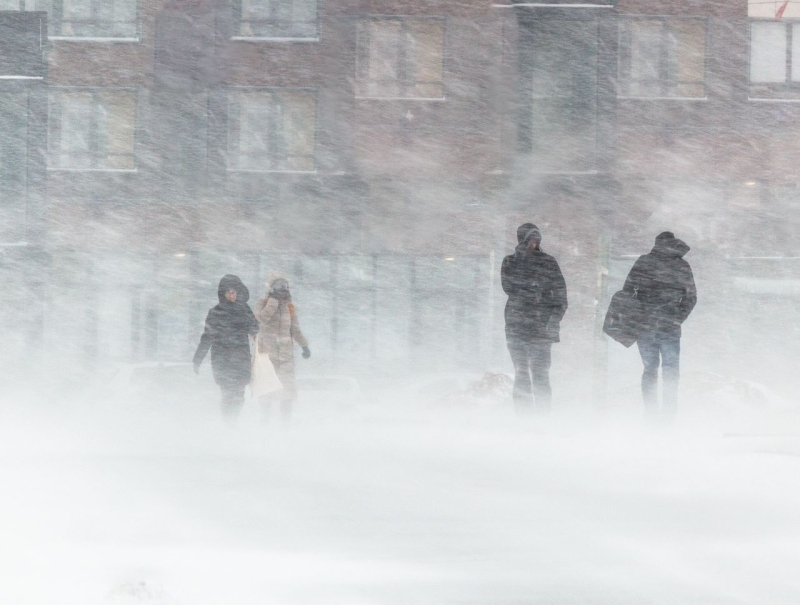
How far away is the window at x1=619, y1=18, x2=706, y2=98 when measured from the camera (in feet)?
95.0

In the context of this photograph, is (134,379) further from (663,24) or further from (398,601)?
(398,601)

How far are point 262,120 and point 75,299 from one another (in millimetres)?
6070

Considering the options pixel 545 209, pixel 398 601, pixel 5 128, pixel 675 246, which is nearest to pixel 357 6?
pixel 545 209

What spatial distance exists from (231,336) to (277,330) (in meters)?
0.61

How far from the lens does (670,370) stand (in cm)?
1078

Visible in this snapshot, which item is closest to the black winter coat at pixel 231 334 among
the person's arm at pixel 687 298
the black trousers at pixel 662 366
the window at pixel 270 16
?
the black trousers at pixel 662 366

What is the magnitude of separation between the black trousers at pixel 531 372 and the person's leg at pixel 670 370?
3.19 ft

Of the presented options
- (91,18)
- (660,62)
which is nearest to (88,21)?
(91,18)

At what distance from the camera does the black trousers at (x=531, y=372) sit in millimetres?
10867

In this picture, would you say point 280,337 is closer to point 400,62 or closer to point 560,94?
point 560,94

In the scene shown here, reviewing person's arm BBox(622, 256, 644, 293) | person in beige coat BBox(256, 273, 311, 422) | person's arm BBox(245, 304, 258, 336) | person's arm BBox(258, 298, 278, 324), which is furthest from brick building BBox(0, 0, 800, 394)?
person's arm BBox(622, 256, 644, 293)

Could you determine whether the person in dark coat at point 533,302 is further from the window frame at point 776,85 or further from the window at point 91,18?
the window at point 91,18

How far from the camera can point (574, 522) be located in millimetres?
6816

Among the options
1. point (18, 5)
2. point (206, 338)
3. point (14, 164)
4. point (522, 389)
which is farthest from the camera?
point (14, 164)
